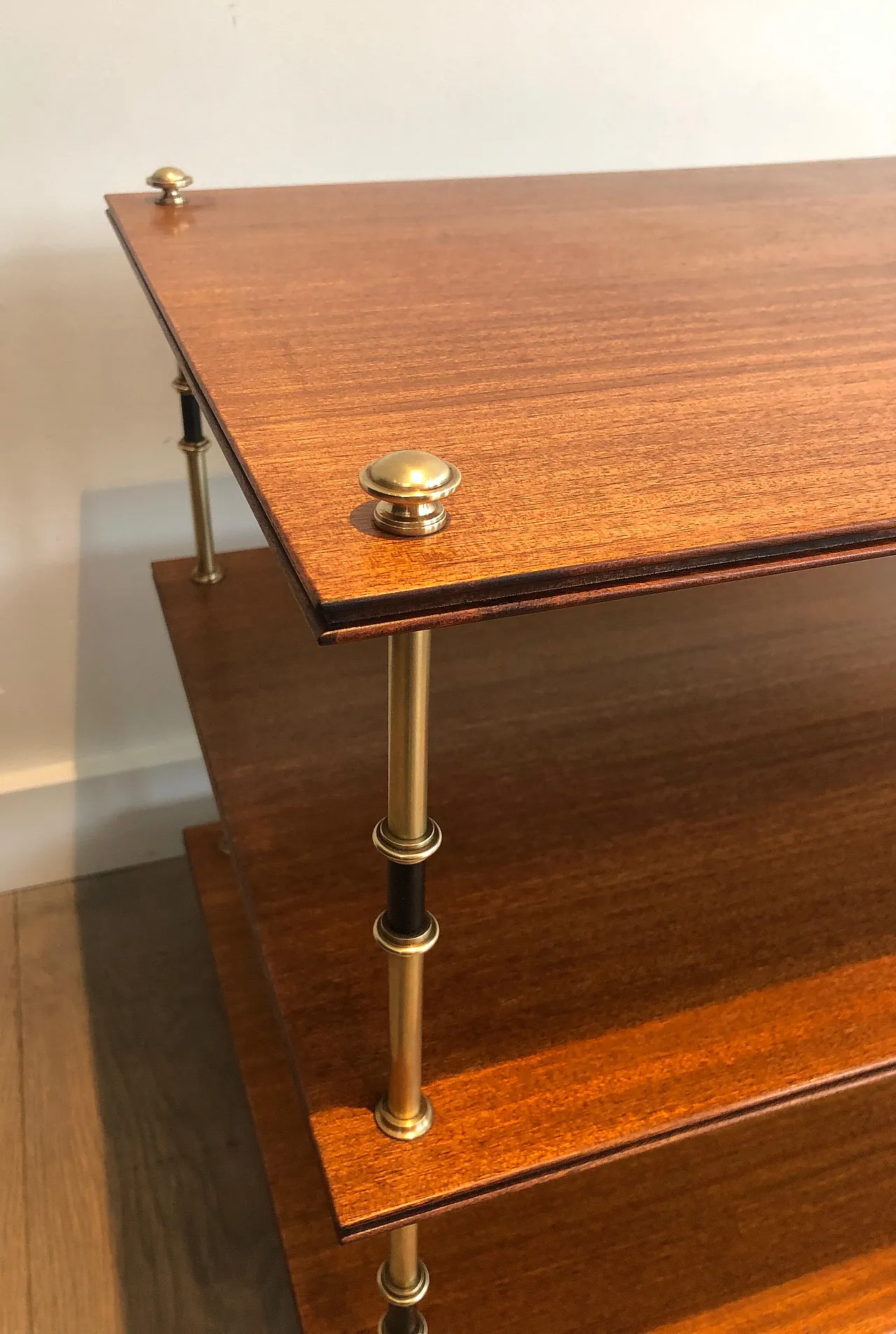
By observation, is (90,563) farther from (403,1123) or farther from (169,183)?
(403,1123)

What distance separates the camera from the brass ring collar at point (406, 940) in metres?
0.42

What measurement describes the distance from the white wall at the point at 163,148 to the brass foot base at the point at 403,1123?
0.61m

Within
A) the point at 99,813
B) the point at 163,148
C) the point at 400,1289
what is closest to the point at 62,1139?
the point at 99,813

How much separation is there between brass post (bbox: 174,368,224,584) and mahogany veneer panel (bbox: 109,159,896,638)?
0.39ft

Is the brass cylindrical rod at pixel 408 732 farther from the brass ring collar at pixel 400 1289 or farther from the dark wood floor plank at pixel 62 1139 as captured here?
the dark wood floor plank at pixel 62 1139

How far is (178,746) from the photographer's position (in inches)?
41.3

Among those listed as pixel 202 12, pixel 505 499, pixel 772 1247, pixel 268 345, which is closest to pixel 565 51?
pixel 202 12

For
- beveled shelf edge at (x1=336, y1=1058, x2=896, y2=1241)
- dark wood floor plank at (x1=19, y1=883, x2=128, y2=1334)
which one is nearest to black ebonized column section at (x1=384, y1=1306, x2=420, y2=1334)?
beveled shelf edge at (x1=336, y1=1058, x2=896, y2=1241)

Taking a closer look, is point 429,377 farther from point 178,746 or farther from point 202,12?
point 178,746

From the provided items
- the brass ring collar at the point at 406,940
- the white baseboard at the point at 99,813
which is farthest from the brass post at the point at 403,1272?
the white baseboard at the point at 99,813

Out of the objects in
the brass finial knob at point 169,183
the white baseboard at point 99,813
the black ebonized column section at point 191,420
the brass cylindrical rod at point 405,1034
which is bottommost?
the white baseboard at point 99,813

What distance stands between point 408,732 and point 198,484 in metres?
0.45

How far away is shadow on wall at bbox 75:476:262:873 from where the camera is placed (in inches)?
36.4

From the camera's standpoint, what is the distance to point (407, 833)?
0.39m
